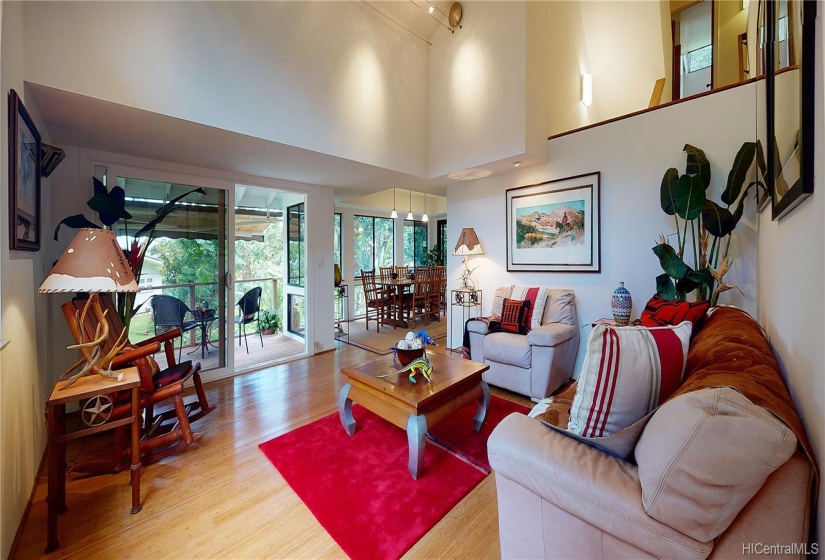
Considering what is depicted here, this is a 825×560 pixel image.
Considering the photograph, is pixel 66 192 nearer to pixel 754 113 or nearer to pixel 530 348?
pixel 530 348

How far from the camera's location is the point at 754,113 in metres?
2.39

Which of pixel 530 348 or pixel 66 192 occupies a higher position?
pixel 66 192

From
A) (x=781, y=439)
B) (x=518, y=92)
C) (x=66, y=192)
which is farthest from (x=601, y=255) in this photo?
(x=66, y=192)

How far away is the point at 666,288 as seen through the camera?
8.48 feet

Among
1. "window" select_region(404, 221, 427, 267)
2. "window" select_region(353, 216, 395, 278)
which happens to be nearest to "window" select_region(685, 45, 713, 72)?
"window" select_region(404, 221, 427, 267)

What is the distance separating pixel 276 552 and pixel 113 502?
43.9 inches

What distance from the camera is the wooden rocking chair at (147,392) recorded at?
186 centimetres

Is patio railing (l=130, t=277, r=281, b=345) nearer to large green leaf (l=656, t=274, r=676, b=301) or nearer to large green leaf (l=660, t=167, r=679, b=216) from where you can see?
large green leaf (l=656, t=274, r=676, b=301)

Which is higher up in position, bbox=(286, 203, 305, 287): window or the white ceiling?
the white ceiling

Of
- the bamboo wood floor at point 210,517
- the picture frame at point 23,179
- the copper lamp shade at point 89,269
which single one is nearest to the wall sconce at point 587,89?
the bamboo wood floor at point 210,517

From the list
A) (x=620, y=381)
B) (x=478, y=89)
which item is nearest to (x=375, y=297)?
(x=478, y=89)

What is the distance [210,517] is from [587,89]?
577 centimetres

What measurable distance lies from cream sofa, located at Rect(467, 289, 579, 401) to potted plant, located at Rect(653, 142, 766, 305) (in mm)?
875

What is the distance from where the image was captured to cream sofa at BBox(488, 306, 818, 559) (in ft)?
2.31
